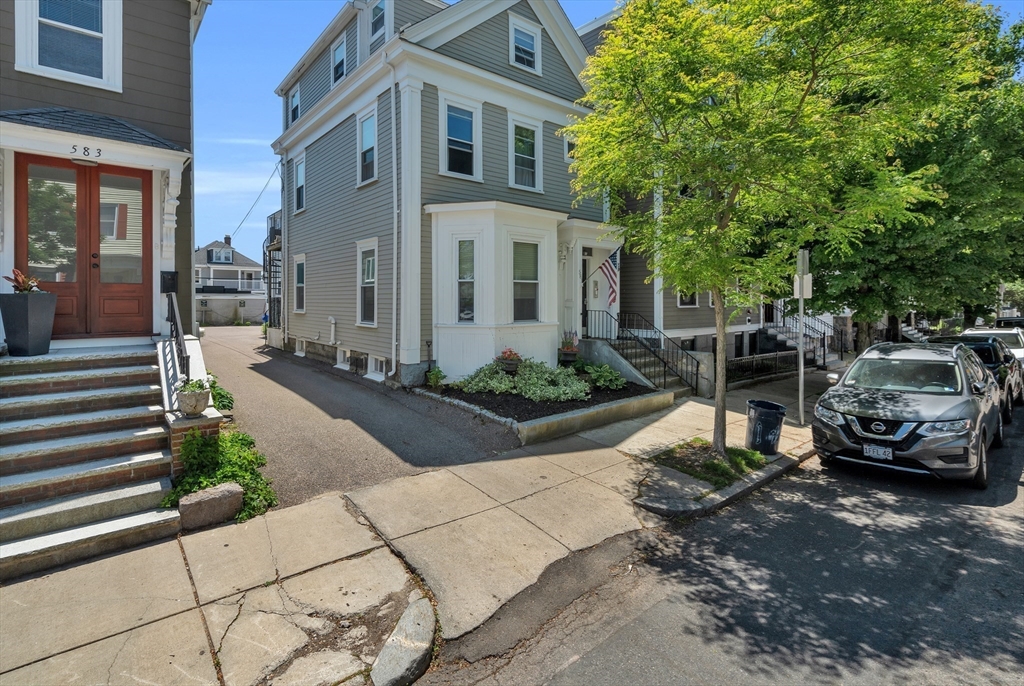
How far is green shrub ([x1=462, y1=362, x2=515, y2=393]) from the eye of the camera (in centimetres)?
940

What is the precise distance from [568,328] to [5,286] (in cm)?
1042

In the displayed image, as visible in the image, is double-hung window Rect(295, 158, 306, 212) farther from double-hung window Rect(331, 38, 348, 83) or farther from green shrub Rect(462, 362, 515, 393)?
green shrub Rect(462, 362, 515, 393)

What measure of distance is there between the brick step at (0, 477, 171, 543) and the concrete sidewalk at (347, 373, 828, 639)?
1966 millimetres

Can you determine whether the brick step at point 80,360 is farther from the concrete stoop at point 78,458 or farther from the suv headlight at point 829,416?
the suv headlight at point 829,416

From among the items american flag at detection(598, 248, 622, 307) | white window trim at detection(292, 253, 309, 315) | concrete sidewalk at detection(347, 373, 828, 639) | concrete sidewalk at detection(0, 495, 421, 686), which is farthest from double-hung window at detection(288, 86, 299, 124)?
concrete sidewalk at detection(0, 495, 421, 686)

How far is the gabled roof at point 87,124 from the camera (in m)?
5.75

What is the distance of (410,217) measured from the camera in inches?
406

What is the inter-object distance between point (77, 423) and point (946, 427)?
399 inches

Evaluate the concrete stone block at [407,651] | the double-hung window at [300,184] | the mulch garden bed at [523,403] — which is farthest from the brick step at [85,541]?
the double-hung window at [300,184]

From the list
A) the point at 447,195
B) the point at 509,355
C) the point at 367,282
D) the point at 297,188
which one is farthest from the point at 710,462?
the point at 297,188

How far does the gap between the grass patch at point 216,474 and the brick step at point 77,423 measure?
2.73ft

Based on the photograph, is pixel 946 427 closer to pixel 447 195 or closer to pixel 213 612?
pixel 213 612

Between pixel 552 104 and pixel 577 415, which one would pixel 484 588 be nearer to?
pixel 577 415

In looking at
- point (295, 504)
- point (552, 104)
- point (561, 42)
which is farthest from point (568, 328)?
point (295, 504)
